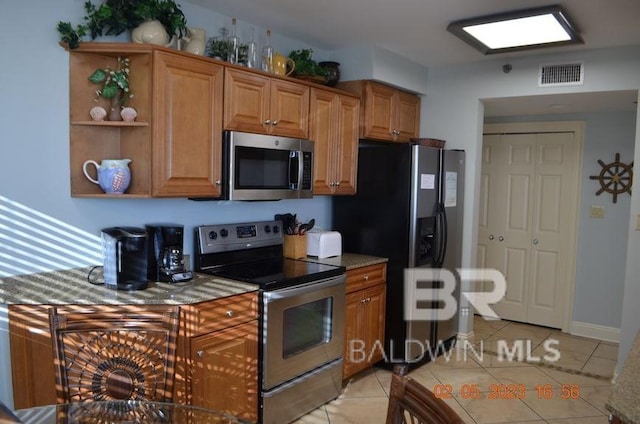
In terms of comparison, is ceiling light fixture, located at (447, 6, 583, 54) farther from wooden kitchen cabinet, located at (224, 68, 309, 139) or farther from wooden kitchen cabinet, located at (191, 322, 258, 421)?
wooden kitchen cabinet, located at (191, 322, 258, 421)

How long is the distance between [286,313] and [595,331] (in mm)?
3370

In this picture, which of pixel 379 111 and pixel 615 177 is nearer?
pixel 379 111

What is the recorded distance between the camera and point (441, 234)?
12.8ft

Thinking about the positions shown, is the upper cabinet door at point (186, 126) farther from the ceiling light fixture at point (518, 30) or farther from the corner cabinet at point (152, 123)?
the ceiling light fixture at point (518, 30)

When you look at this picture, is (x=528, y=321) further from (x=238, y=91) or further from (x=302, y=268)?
(x=238, y=91)

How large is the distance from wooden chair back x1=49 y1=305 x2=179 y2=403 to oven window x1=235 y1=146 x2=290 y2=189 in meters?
Answer: 1.19

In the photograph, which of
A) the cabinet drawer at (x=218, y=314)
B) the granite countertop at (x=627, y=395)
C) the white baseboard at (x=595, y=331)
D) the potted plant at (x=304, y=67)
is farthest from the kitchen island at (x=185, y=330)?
the white baseboard at (x=595, y=331)

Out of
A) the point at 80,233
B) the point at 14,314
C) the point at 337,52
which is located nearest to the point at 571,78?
the point at 337,52

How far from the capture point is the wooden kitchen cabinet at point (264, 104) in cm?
287

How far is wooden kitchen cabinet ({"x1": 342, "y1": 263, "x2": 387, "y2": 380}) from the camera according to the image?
344 centimetres

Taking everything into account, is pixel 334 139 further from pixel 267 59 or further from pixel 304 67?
pixel 267 59

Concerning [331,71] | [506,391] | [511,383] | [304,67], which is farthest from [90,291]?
[511,383]

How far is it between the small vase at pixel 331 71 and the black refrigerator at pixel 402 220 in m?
0.55

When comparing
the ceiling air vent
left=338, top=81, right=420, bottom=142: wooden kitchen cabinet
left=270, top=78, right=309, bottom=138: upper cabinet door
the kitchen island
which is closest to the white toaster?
left=270, top=78, right=309, bottom=138: upper cabinet door
